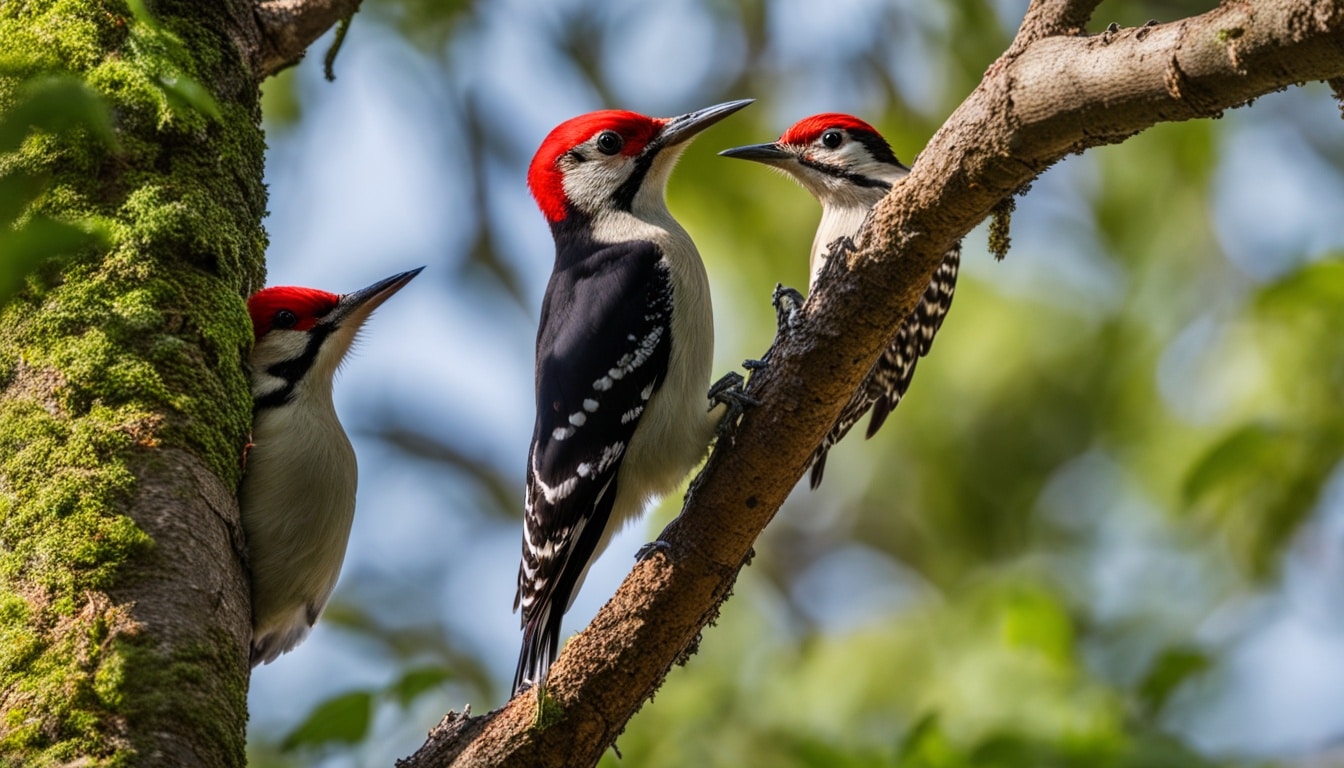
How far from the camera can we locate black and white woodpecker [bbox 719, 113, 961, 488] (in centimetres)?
580

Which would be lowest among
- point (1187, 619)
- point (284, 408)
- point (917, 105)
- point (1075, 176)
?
point (284, 408)

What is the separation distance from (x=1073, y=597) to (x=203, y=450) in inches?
264

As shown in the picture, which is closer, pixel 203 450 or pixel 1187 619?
pixel 203 450

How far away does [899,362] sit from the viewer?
565cm

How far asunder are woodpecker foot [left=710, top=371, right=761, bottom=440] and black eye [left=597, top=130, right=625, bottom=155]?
1425mm

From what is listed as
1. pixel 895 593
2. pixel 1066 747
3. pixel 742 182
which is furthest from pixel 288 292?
pixel 895 593

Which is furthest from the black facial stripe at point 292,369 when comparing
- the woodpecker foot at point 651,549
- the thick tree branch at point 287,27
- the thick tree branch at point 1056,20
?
the thick tree branch at point 1056,20

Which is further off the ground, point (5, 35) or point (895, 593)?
point (895, 593)

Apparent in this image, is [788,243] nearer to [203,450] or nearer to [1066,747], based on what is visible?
[1066,747]

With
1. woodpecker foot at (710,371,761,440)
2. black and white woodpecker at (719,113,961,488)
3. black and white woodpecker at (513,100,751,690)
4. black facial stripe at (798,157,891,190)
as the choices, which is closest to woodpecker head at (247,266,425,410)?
black and white woodpecker at (513,100,751,690)

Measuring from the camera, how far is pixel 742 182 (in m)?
9.27

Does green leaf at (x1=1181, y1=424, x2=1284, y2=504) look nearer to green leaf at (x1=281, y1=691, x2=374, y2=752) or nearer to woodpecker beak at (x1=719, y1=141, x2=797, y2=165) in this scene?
woodpecker beak at (x1=719, y1=141, x2=797, y2=165)

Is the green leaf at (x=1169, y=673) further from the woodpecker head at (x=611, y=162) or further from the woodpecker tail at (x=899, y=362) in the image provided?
the woodpecker head at (x=611, y=162)

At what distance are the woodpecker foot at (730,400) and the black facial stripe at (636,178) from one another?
1.22 meters
